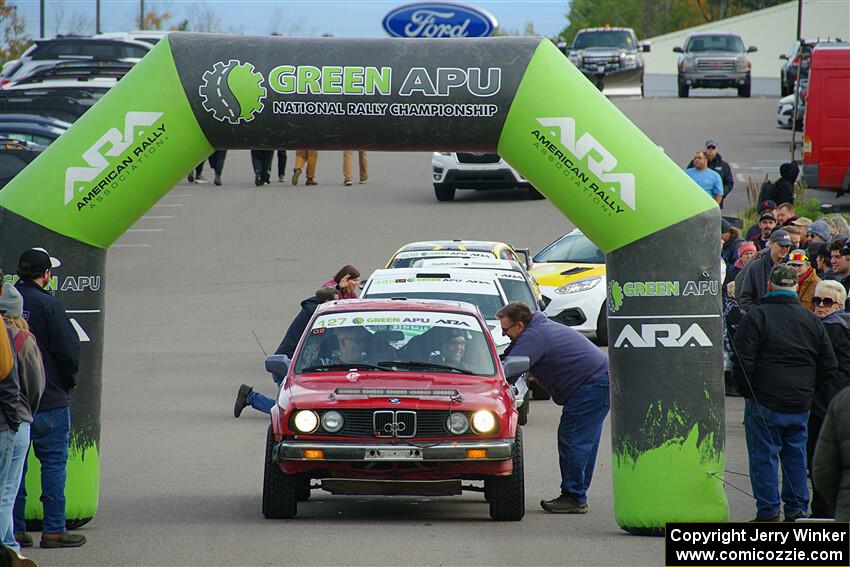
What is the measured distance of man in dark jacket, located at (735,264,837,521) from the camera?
34.0 ft

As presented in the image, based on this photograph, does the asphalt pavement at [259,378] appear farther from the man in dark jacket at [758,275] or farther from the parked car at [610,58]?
the parked car at [610,58]

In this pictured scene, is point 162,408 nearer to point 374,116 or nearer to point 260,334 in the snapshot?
point 260,334

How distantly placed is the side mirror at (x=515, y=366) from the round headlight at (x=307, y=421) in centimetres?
156

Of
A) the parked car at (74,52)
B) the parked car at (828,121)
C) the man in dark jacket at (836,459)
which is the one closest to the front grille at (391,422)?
the man in dark jacket at (836,459)

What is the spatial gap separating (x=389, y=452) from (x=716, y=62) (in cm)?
4092

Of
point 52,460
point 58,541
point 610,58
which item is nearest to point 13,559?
point 58,541

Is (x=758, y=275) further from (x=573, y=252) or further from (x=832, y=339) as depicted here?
(x=573, y=252)

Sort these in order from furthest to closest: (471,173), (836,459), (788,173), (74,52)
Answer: (74,52) → (471,173) → (788,173) → (836,459)

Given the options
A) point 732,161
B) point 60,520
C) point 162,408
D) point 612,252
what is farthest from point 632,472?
point 732,161

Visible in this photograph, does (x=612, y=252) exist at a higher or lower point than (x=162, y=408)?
higher

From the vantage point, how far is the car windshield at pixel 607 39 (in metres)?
49.9

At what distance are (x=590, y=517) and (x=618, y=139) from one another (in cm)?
291

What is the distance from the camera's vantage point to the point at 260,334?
21.7 metres

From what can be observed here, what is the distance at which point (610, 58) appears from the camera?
48.8 metres
